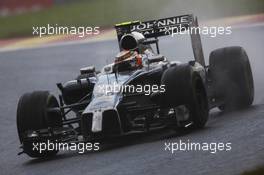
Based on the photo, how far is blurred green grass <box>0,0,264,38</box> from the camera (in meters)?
26.1

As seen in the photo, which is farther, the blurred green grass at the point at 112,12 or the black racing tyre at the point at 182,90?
the blurred green grass at the point at 112,12

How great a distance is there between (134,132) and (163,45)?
1278 cm

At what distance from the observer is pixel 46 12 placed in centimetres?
2791

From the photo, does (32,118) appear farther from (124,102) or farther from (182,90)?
(182,90)

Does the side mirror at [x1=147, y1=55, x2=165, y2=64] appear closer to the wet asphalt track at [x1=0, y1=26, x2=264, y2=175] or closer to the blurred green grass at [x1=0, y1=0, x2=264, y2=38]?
the wet asphalt track at [x1=0, y1=26, x2=264, y2=175]

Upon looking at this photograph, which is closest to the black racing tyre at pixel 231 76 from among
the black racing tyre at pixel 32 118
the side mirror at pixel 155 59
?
the side mirror at pixel 155 59

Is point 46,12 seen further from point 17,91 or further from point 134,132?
point 134,132

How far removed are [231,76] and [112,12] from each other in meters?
16.2

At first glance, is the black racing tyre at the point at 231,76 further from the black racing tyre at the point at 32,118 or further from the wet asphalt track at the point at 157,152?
the black racing tyre at the point at 32,118

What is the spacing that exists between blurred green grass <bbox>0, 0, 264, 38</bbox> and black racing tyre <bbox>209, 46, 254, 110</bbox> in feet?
36.1

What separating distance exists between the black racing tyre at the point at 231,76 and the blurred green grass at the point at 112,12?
11.0 meters

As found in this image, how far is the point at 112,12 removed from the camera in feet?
97.8

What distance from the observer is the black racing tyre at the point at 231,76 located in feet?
45.5

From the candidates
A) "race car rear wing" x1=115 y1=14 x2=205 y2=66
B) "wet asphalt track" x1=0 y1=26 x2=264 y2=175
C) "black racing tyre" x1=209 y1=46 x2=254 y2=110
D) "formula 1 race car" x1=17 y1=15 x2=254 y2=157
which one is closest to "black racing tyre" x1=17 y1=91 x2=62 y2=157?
"formula 1 race car" x1=17 y1=15 x2=254 y2=157
